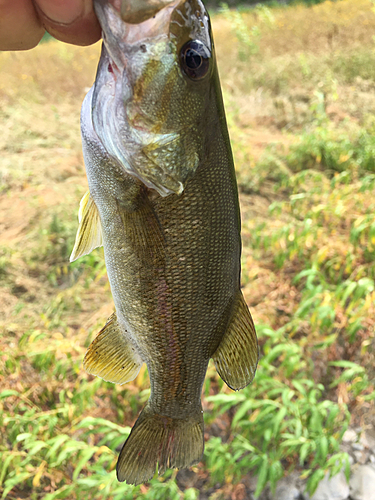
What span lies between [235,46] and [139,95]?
8.71 metres

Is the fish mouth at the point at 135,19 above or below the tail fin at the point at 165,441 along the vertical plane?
above

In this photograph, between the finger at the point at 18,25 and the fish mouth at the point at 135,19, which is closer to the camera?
the fish mouth at the point at 135,19

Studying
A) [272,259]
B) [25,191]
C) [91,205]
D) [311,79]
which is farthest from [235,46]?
[91,205]

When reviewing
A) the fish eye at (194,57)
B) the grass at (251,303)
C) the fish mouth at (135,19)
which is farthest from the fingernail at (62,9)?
the grass at (251,303)

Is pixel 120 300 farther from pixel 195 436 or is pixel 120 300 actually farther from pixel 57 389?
pixel 57 389

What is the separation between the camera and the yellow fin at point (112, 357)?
1.23 metres

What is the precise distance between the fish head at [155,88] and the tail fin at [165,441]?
798 mm

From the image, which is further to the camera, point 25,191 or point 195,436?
point 25,191

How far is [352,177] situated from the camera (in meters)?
4.48

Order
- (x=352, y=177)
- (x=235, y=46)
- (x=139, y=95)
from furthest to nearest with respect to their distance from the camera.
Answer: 1. (x=235, y=46)
2. (x=352, y=177)
3. (x=139, y=95)

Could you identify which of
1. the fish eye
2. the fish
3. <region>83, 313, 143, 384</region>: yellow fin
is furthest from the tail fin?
the fish eye

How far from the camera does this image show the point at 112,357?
1247 millimetres

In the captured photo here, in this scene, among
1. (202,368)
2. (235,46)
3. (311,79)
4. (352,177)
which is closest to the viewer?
(202,368)

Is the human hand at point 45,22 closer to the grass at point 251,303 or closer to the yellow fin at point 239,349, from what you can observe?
the yellow fin at point 239,349
